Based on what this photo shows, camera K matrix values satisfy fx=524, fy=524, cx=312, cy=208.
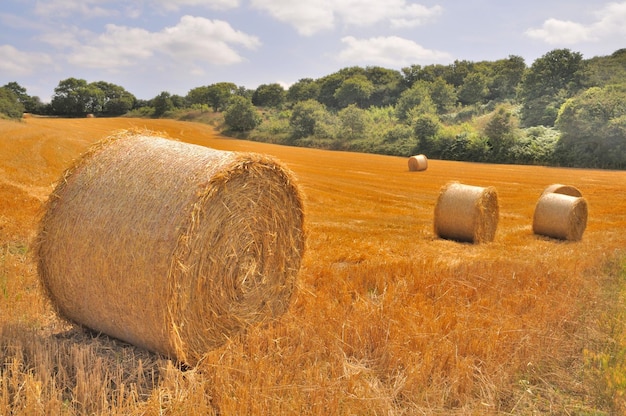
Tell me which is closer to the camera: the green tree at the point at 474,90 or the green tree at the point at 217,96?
the green tree at the point at 217,96

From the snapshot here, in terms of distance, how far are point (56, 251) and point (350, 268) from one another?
402cm

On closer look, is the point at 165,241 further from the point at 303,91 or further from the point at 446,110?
the point at 303,91

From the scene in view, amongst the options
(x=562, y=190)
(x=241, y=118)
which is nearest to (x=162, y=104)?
(x=241, y=118)

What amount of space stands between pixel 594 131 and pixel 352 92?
50.9m

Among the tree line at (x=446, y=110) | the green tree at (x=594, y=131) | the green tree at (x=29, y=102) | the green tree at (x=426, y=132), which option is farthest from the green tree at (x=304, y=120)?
the green tree at (x=29, y=102)

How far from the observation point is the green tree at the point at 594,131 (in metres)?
31.3

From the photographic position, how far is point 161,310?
4.46m

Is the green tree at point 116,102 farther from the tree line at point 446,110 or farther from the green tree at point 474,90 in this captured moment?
the green tree at point 474,90

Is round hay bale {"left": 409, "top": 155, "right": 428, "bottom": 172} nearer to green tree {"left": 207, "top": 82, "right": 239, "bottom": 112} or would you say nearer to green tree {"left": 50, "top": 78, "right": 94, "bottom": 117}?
green tree {"left": 207, "top": 82, "right": 239, "bottom": 112}

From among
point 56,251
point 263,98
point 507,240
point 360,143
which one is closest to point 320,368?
point 56,251

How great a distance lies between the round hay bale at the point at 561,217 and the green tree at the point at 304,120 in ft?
113

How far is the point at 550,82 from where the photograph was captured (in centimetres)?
5062

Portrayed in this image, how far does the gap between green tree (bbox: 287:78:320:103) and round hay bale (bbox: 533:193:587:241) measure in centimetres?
7038

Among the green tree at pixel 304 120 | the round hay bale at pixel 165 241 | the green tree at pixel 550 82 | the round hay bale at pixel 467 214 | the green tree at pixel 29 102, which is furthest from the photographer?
the green tree at pixel 29 102
